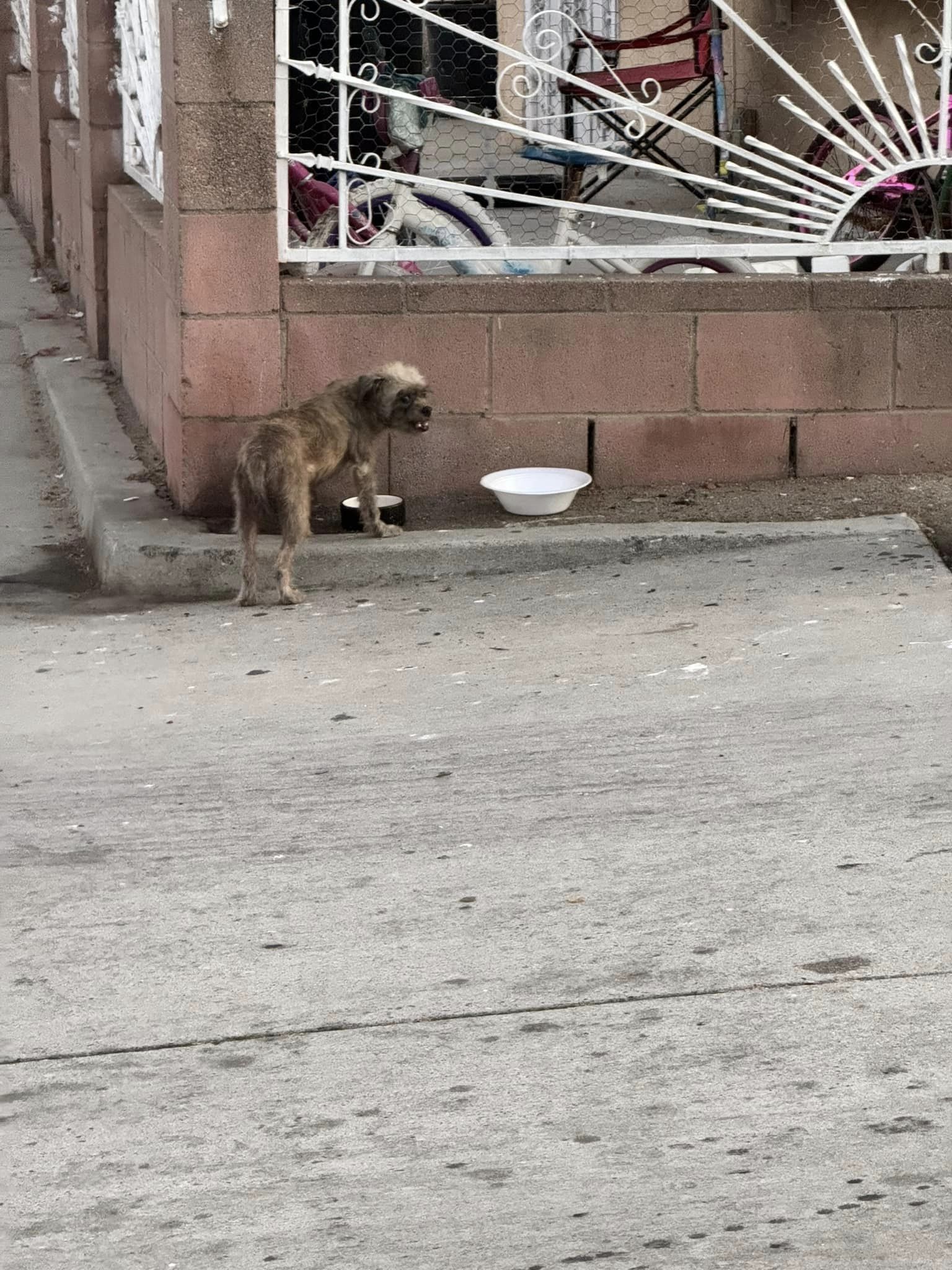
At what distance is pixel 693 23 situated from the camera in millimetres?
9031

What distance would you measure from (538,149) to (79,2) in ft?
13.7

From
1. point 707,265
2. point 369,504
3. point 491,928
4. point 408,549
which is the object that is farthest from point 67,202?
point 491,928

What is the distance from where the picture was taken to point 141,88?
30.4 feet

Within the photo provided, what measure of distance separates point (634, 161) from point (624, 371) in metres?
0.84

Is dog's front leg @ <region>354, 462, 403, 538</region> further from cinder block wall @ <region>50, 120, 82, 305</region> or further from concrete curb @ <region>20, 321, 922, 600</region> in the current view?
cinder block wall @ <region>50, 120, 82, 305</region>

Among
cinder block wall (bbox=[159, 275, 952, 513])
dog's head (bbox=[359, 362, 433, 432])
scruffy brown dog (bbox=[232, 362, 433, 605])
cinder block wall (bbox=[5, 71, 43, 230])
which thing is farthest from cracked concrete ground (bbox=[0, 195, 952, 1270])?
cinder block wall (bbox=[5, 71, 43, 230])

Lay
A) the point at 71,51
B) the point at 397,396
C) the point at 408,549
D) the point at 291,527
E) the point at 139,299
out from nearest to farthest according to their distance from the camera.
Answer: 1. the point at 291,527
2. the point at 397,396
3. the point at 408,549
4. the point at 139,299
5. the point at 71,51

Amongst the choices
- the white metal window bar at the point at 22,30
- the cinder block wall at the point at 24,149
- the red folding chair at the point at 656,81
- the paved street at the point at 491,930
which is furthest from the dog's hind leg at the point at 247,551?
the white metal window bar at the point at 22,30

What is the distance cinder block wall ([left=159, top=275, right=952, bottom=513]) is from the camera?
7488 mm

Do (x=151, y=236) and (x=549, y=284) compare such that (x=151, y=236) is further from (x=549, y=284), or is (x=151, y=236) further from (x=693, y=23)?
(x=693, y=23)

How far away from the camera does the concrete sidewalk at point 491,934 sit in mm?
3363

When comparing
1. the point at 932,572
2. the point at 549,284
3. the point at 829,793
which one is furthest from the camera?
the point at 549,284

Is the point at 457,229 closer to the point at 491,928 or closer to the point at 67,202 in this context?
the point at 491,928

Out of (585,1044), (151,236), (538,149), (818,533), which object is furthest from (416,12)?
(585,1044)
